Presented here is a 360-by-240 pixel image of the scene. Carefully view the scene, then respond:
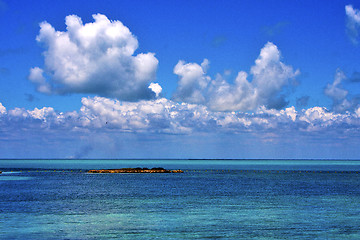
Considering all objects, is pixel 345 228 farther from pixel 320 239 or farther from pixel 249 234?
pixel 249 234

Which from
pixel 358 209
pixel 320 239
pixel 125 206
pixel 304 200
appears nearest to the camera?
pixel 320 239

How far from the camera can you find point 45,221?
48.9 metres

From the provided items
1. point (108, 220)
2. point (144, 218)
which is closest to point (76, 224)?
point (108, 220)

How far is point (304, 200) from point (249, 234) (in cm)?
3416

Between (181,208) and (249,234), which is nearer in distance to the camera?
(249,234)

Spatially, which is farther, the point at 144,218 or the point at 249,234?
the point at 144,218

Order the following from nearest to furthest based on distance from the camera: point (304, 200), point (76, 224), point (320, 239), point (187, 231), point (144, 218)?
point (320, 239) < point (187, 231) < point (76, 224) < point (144, 218) < point (304, 200)

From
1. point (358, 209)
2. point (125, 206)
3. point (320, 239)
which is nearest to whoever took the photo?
point (320, 239)

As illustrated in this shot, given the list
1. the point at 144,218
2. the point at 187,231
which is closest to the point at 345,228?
the point at 187,231

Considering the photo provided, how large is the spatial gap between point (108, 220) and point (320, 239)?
74.5ft

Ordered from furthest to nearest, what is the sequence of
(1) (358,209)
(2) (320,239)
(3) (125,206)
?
1. (3) (125,206)
2. (1) (358,209)
3. (2) (320,239)

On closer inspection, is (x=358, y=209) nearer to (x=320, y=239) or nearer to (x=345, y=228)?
(x=345, y=228)

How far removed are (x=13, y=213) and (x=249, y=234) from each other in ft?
100

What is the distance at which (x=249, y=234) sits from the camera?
4128cm
